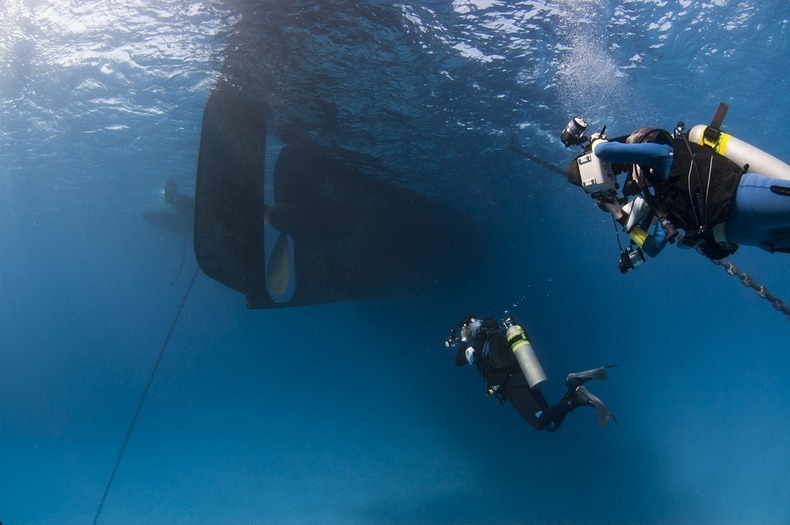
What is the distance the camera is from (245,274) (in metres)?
9.05

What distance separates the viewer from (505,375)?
26.9ft

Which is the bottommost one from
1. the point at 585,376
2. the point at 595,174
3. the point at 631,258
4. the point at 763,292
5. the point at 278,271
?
the point at 278,271

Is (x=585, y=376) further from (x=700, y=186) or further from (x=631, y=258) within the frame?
(x=700, y=186)

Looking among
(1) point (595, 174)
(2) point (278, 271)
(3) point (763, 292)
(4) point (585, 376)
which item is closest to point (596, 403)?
(4) point (585, 376)

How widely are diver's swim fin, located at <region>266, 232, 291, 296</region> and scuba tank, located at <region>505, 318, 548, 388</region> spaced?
5672mm

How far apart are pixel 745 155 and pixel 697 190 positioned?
607 millimetres

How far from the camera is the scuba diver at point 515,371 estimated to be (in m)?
7.55

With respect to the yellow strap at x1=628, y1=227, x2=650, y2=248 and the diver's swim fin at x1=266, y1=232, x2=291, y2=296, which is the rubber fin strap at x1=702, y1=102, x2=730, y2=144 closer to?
the yellow strap at x1=628, y1=227, x2=650, y2=248

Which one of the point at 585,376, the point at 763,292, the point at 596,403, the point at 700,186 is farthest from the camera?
the point at 585,376

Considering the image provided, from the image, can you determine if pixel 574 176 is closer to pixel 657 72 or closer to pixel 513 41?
pixel 513 41

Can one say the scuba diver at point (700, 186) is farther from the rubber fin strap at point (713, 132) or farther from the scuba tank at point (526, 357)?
the scuba tank at point (526, 357)

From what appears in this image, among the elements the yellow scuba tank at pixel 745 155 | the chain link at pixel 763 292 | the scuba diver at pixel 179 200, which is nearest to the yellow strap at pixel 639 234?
the yellow scuba tank at pixel 745 155

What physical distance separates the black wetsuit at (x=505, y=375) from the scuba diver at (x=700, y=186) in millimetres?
4137

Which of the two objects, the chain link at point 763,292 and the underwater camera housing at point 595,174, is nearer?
the underwater camera housing at point 595,174
